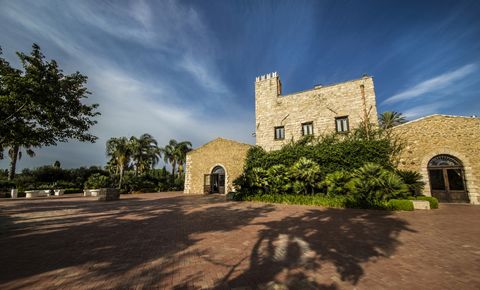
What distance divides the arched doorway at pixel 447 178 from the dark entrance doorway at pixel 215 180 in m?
17.7

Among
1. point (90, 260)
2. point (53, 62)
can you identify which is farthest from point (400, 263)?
point (53, 62)

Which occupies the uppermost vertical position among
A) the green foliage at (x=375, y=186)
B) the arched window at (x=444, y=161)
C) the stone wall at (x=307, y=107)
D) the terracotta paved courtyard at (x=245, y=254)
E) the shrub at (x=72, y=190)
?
the stone wall at (x=307, y=107)

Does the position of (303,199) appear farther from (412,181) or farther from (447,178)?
(447,178)

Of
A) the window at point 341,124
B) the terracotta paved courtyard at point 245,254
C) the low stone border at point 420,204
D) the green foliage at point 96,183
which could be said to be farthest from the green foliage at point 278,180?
the green foliage at point 96,183

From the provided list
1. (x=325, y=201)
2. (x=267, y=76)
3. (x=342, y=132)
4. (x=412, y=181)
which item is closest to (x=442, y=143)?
(x=412, y=181)

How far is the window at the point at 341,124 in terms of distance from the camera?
16.9m

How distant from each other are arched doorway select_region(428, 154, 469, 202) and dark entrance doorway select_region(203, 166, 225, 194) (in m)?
17.7

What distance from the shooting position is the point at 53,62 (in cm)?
944

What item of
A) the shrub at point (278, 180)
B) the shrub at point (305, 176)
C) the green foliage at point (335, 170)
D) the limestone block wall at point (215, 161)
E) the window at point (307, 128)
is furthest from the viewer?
the limestone block wall at point (215, 161)

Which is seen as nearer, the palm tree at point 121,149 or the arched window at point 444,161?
the arched window at point 444,161

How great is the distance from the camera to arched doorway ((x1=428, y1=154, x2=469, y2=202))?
1291 cm

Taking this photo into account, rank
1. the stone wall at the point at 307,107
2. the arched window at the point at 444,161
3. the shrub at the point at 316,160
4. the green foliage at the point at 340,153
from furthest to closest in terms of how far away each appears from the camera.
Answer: the stone wall at the point at 307,107, the green foliage at the point at 340,153, the shrub at the point at 316,160, the arched window at the point at 444,161

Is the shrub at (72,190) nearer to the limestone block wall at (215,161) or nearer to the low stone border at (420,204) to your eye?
the limestone block wall at (215,161)

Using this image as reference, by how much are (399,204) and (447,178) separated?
6278 millimetres
